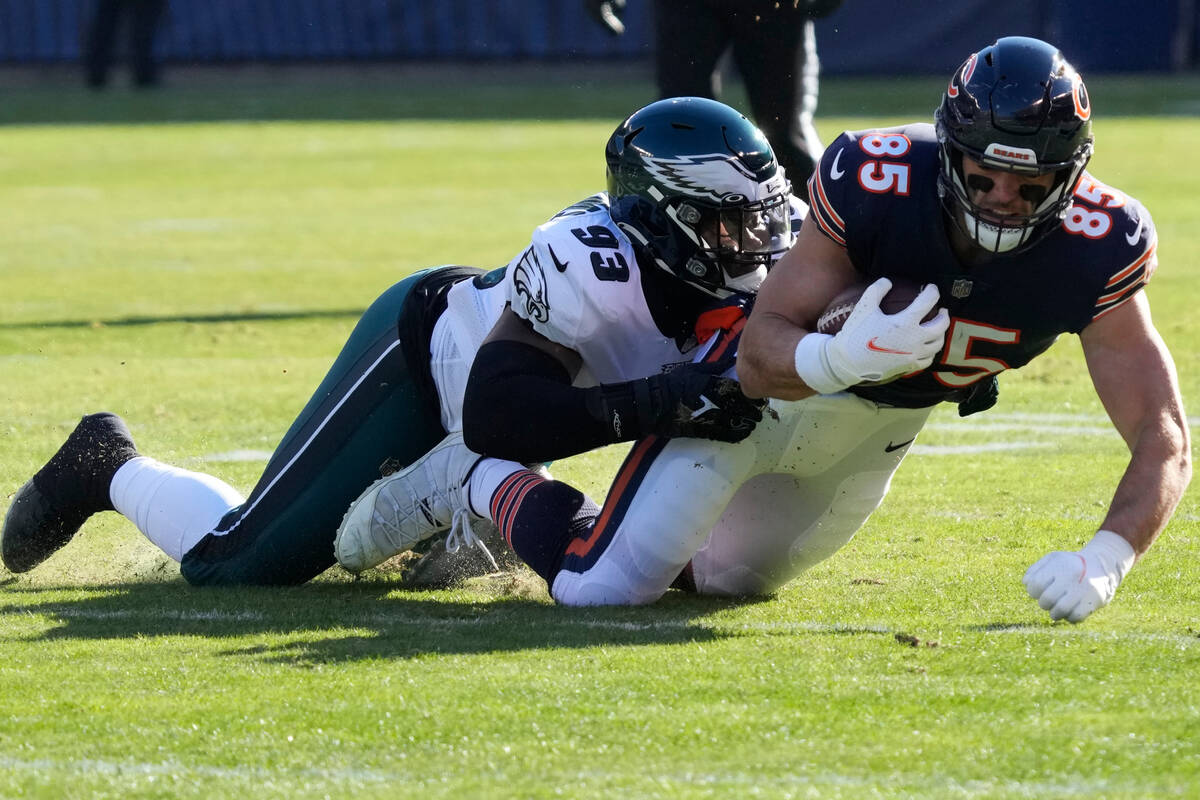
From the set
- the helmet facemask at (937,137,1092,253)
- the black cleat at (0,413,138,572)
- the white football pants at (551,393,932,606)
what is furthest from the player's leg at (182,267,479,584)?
the helmet facemask at (937,137,1092,253)

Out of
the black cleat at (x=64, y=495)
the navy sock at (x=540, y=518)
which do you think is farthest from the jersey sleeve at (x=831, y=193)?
the black cleat at (x=64, y=495)

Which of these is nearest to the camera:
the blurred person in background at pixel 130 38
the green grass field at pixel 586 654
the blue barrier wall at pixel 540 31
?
the green grass field at pixel 586 654

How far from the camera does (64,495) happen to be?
4.10 metres

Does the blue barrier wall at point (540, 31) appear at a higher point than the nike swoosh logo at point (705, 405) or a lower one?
lower

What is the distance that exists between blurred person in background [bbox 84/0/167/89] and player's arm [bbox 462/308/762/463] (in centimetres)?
1825

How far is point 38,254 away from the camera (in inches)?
373

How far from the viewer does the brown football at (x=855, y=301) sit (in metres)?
3.14

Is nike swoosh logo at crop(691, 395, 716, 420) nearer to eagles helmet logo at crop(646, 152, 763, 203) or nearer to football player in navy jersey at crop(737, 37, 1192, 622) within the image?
football player in navy jersey at crop(737, 37, 1192, 622)

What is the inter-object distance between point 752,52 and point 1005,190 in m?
4.52

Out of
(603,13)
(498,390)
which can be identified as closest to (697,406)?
(498,390)

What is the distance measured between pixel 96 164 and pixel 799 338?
39.3ft

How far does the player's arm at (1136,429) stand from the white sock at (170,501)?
1.83 metres

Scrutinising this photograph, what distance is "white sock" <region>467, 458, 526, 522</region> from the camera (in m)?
3.69

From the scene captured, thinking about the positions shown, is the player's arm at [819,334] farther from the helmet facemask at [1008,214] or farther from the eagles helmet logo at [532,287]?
the eagles helmet logo at [532,287]
